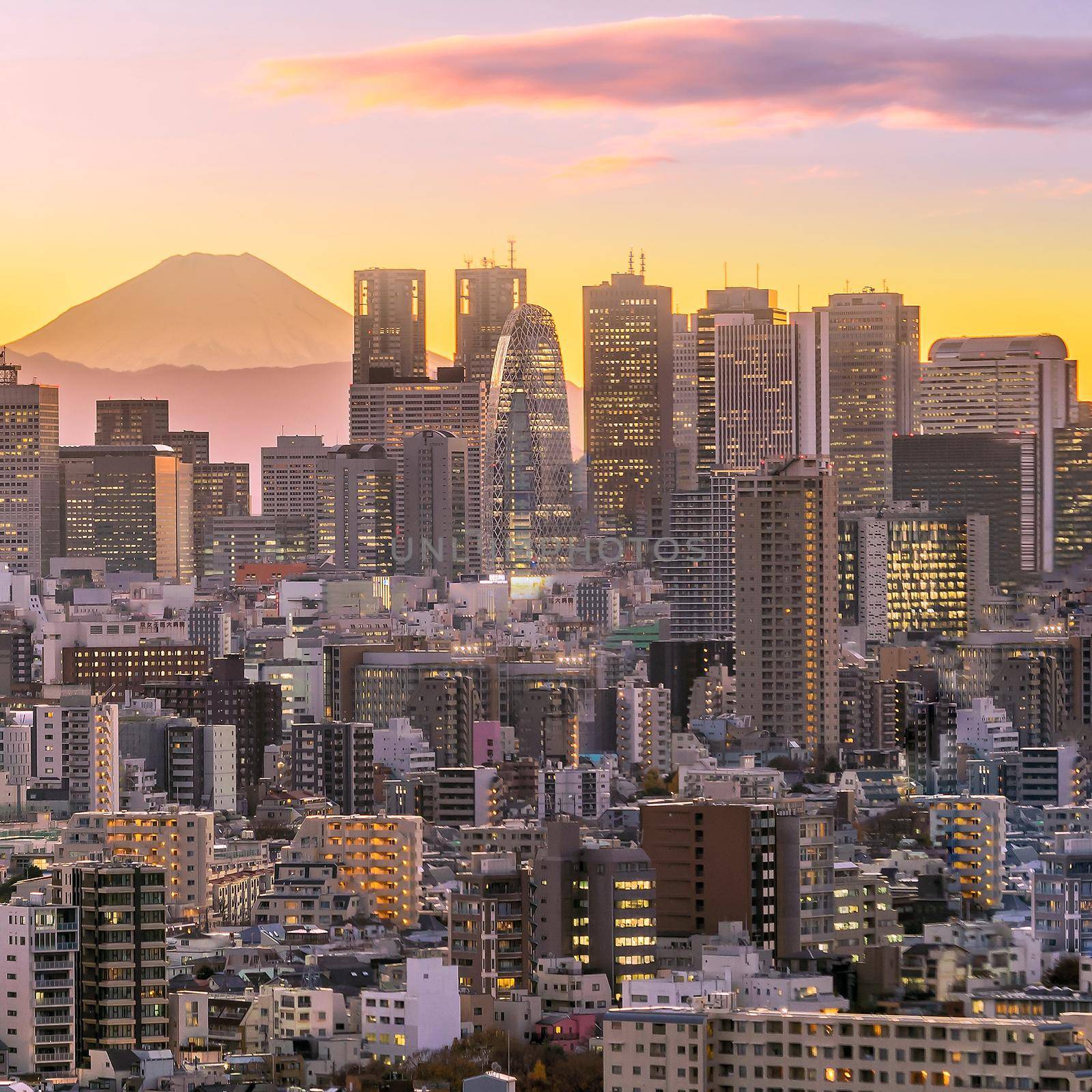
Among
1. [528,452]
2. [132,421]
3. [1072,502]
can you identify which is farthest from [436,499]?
[1072,502]

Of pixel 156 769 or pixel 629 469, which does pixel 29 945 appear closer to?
pixel 156 769

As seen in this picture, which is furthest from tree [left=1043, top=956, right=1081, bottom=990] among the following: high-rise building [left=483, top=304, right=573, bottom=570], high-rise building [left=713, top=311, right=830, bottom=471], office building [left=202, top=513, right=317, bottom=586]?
office building [left=202, top=513, right=317, bottom=586]

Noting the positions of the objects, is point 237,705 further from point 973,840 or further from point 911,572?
point 911,572

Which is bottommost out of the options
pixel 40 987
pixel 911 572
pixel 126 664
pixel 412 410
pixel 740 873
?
pixel 40 987

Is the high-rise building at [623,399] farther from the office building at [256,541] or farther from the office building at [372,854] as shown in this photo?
the office building at [372,854]

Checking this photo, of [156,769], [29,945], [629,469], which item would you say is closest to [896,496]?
[629,469]

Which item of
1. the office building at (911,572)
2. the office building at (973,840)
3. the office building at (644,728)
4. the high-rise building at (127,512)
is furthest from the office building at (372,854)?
the high-rise building at (127,512)
